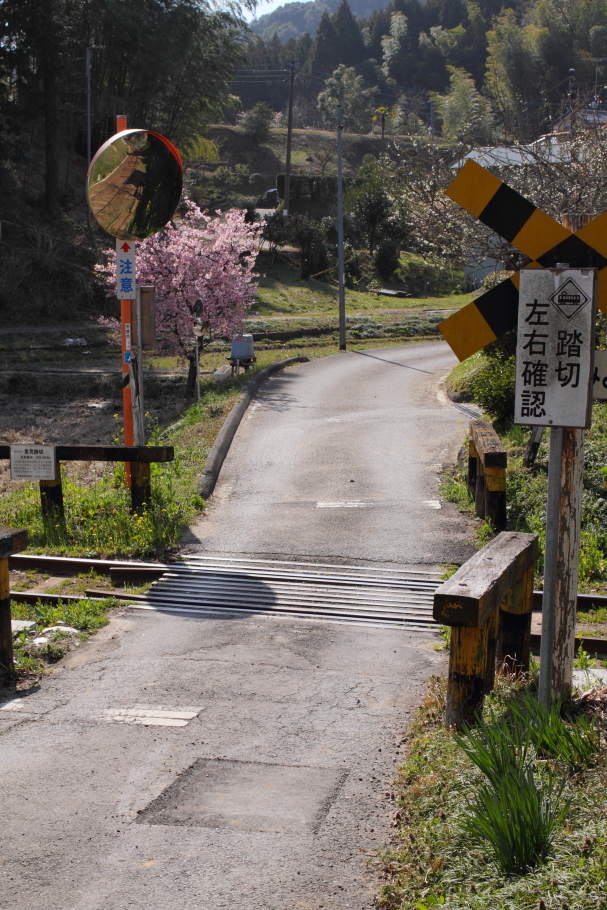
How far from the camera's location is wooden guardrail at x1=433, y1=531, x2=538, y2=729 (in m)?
3.97

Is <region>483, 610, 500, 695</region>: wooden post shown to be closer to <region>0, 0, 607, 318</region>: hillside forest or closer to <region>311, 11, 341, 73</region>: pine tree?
<region>0, 0, 607, 318</region>: hillside forest

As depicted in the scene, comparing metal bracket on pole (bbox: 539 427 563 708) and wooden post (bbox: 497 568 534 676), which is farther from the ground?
metal bracket on pole (bbox: 539 427 563 708)

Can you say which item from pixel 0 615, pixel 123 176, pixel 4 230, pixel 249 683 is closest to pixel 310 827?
pixel 249 683

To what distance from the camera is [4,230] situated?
125ft

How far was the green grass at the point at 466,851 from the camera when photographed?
9.05 ft

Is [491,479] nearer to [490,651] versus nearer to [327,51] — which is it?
[490,651]

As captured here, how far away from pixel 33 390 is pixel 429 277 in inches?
1241

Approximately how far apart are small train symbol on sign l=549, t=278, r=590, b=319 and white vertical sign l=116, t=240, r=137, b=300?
272 inches

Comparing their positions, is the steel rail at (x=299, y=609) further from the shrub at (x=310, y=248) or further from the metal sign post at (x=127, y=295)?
the shrub at (x=310, y=248)

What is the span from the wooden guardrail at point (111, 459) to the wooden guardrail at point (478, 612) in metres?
4.59

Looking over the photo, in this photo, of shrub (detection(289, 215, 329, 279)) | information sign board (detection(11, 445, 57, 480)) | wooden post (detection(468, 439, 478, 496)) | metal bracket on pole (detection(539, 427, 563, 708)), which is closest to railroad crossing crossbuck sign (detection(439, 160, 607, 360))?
metal bracket on pole (detection(539, 427, 563, 708))

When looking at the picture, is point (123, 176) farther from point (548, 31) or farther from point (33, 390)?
point (548, 31)

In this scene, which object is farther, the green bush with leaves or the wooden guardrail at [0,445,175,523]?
the green bush with leaves

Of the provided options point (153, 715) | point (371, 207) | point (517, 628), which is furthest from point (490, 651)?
point (371, 207)
